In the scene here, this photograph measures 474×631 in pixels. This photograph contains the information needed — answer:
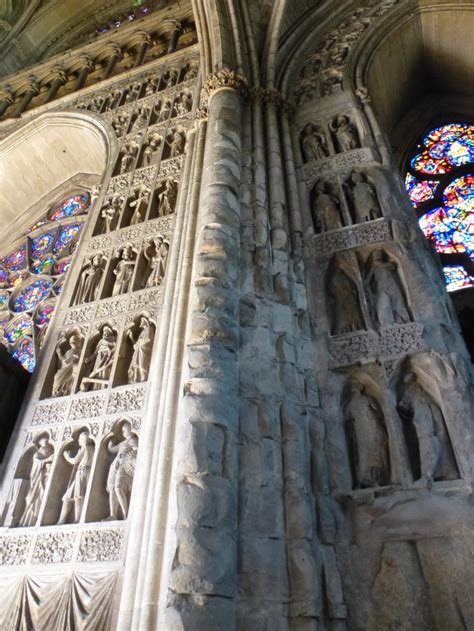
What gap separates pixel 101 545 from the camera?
357 cm

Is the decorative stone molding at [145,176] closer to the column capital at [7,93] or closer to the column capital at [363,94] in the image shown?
the column capital at [363,94]

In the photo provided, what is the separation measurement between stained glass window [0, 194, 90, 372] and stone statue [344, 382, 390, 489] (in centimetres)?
494

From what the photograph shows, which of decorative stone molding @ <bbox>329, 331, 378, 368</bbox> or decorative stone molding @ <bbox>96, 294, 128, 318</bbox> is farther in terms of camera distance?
decorative stone molding @ <bbox>96, 294, 128, 318</bbox>

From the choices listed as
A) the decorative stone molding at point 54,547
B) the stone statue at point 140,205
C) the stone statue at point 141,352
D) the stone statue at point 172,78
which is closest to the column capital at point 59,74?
the stone statue at point 172,78

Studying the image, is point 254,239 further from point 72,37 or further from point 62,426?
point 72,37

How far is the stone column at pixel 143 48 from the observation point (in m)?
10.2

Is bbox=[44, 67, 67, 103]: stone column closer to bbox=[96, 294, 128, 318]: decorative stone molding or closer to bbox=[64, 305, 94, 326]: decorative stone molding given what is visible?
bbox=[64, 305, 94, 326]: decorative stone molding

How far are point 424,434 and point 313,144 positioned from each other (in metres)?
4.32

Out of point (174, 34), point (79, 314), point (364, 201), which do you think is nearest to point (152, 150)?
point (79, 314)

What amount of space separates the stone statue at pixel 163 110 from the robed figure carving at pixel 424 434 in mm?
6091

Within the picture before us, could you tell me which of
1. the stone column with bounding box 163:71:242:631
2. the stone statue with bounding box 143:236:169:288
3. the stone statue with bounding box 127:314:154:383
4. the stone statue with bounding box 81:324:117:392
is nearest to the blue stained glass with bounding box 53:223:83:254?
the stone statue with bounding box 143:236:169:288

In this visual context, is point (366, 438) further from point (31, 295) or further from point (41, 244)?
point (41, 244)

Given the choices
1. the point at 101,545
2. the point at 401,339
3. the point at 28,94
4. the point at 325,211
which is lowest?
the point at 101,545

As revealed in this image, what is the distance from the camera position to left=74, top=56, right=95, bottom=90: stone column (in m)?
10.5
